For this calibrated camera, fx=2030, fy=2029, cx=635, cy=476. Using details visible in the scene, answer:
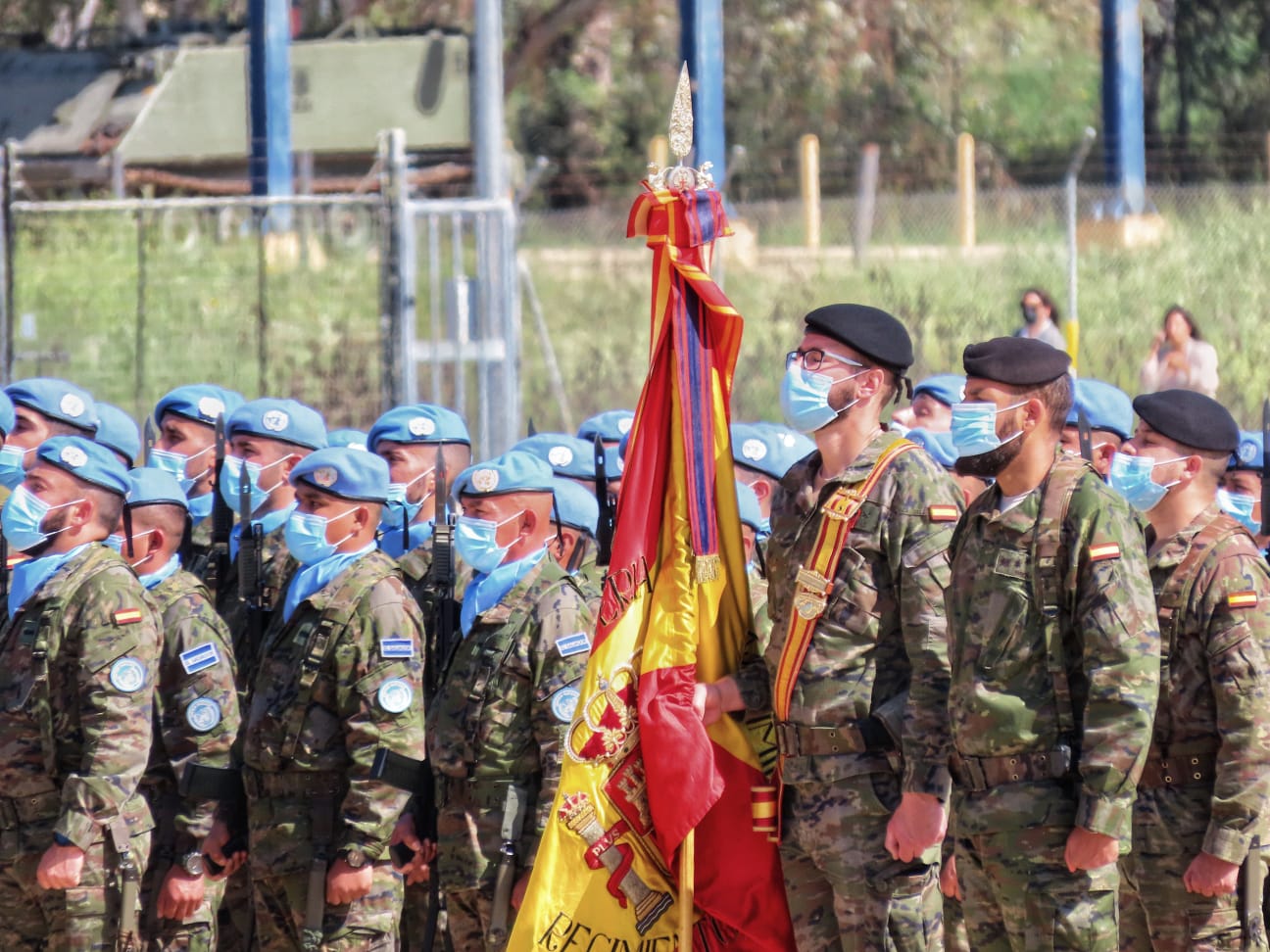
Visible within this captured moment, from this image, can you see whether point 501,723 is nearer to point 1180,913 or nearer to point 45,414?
point 1180,913

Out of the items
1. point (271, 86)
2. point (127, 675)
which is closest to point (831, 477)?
point (127, 675)

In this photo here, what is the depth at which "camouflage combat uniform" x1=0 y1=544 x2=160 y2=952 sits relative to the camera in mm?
6539

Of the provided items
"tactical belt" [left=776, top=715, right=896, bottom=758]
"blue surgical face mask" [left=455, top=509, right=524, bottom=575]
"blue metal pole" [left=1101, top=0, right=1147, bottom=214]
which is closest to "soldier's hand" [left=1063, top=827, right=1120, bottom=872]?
"tactical belt" [left=776, top=715, right=896, bottom=758]

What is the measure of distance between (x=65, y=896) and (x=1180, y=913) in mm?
3552

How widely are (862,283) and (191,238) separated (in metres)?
6.40

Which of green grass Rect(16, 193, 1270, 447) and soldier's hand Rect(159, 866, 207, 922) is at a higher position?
green grass Rect(16, 193, 1270, 447)

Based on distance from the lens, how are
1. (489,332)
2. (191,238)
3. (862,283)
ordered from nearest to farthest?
1. (489,332)
2. (191,238)
3. (862,283)

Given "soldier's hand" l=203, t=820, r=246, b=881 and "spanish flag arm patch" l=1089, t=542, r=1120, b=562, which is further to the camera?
"soldier's hand" l=203, t=820, r=246, b=881

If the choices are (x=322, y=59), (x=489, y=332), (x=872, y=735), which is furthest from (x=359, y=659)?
(x=322, y=59)

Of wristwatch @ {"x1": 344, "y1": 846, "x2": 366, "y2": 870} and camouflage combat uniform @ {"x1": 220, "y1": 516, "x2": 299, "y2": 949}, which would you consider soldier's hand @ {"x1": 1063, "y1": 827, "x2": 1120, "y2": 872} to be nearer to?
wristwatch @ {"x1": 344, "y1": 846, "x2": 366, "y2": 870}

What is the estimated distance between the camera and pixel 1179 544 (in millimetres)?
5828

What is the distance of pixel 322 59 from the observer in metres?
25.0

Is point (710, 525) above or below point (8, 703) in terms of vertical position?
above

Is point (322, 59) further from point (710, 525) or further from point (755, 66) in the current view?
point (710, 525)
